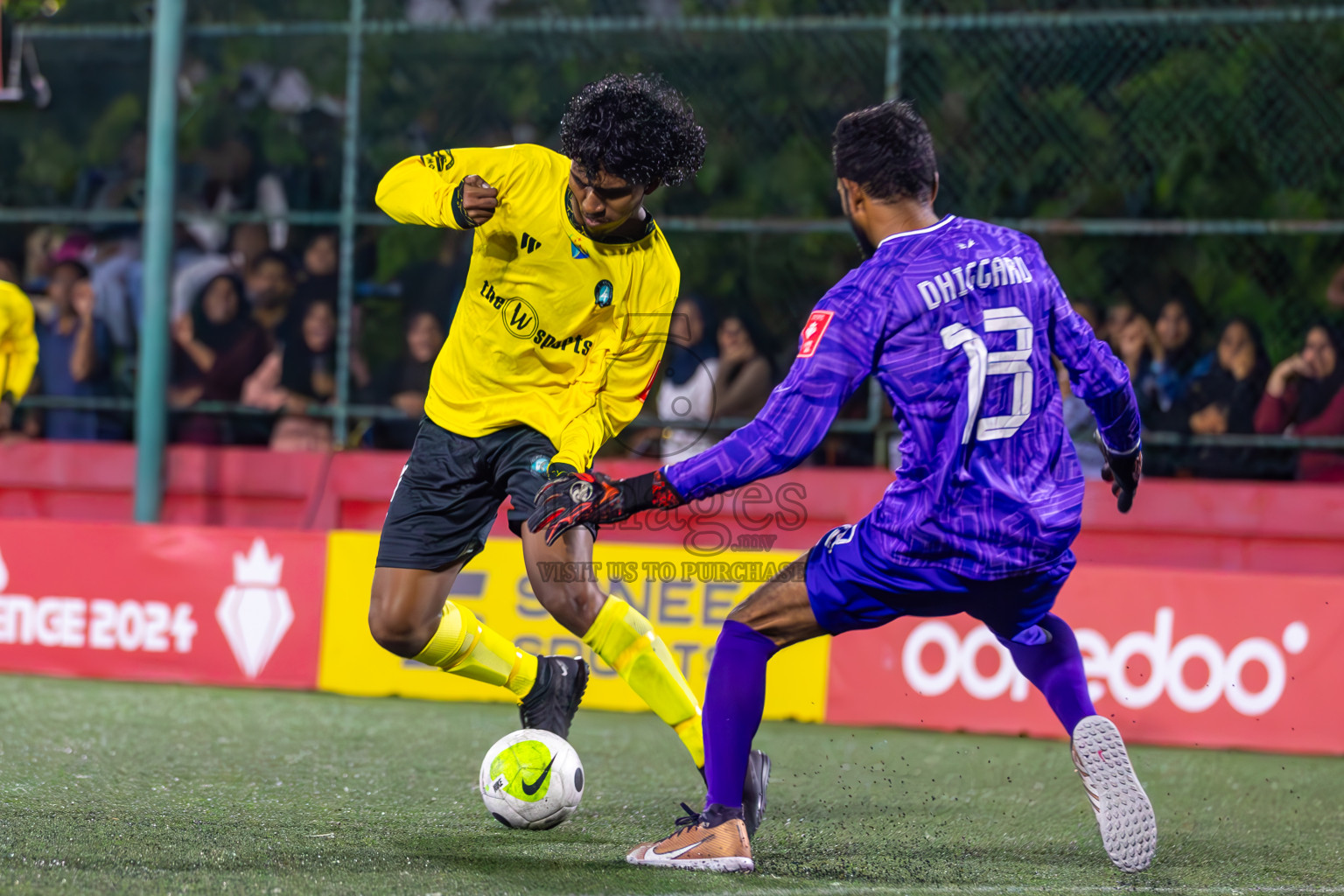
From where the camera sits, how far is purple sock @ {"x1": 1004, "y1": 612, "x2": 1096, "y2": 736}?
13.7 ft

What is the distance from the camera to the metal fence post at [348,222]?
9141mm

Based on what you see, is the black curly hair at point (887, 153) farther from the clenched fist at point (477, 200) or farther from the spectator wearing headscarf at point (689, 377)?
the spectator wearing headscarf at point (689, 377)

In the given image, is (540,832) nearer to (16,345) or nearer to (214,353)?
(16,345)

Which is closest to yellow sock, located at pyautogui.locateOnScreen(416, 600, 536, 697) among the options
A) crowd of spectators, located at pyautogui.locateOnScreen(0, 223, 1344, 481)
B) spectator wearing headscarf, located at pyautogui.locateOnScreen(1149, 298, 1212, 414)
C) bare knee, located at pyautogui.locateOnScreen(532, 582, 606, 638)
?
bare knee, located at pyautogui.locateOnScreen(532, 582, 606, 638)

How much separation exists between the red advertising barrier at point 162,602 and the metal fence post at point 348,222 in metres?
1.24

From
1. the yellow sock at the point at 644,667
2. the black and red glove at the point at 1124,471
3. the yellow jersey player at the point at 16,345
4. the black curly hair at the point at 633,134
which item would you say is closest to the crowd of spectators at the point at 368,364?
the yellow jersey player at the point at 16,345

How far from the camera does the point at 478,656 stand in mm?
5145

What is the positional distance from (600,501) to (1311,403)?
570 cm

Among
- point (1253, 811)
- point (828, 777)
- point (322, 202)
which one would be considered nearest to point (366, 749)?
point (828, 777)

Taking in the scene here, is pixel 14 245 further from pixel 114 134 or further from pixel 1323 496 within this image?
pixel 1323 496

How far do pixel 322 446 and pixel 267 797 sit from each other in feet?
15.2

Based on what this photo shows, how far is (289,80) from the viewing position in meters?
10.2

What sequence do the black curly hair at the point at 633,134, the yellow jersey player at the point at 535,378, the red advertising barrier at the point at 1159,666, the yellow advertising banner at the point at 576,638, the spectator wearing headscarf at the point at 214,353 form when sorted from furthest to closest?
the spectator wearing headscarf at the point at 214,353 < the yellow advertising banner at the point at 576,638 < the red advertising barrier at the point at 1159,666 < the yellow jersey player at the point at 535,378 < the black curly hair at the point at 633,134

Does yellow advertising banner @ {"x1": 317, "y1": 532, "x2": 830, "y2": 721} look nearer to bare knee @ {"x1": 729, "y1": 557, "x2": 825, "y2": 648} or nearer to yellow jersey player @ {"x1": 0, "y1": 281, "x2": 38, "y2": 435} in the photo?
yellow jersey player @ {"x1": 0, "y1": 281, "x2": 38, "y2": 435}
